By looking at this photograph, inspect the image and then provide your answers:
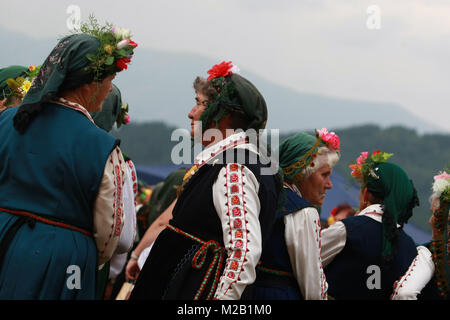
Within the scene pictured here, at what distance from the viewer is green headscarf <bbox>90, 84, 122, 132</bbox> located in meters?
4.01

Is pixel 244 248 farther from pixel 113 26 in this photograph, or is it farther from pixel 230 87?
pixel 113 26

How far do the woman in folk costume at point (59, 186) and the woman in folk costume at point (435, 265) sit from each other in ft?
6.19

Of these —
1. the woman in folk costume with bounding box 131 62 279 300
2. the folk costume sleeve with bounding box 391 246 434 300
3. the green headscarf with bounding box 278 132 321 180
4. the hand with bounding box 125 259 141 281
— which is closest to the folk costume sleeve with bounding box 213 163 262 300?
the woman in folk costume with bounding box 131 62 279 300

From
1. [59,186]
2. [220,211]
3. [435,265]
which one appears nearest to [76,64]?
[59,186]

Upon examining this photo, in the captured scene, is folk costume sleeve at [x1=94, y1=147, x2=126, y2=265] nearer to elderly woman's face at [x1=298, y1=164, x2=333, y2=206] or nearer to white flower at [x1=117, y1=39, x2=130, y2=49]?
white flower at [x1=117, y1=39, x2=130, y2=49]

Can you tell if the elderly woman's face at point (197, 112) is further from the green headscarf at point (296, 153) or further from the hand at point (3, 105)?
the hand at point (3, 105)

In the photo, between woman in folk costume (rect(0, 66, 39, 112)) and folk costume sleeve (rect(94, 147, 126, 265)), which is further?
woman in folk costume (rect(0, 66, 39, 112))

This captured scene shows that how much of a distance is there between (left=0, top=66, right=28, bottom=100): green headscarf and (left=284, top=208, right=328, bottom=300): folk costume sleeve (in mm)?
1816

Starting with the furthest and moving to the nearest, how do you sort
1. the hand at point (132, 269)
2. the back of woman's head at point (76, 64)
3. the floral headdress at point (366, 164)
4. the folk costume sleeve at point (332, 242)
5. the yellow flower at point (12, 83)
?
the hand at point (132, 269) < the floral headdress at point (366, 164) < the folk costume sleeve at point (332, 242) < the yellow flower at point (12, 83) < the back of woman's head at point (76, 64)

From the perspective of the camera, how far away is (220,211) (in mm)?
2850

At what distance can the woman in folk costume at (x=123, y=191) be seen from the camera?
3043 mm

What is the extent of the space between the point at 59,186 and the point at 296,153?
1442mm

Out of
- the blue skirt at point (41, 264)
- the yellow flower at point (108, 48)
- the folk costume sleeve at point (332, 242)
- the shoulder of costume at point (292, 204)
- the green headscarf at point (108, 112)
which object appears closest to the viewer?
the blue skirt at point (41, 264)

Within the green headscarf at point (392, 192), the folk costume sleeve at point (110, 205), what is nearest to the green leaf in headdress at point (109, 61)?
the folk costume sleeve at point (110, 205)
